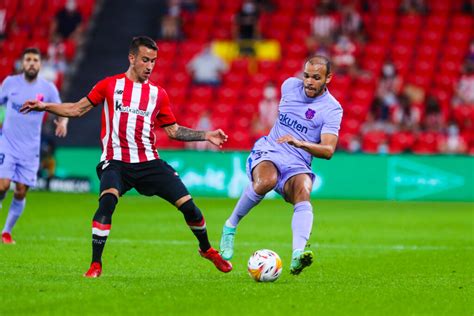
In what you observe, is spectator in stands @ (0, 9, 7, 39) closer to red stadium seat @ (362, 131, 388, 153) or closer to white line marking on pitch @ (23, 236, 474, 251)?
red stadium seat @ (362, 131, 388, 153)

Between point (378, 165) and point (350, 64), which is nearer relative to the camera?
point (378, 165)

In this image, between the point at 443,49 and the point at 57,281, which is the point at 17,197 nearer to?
the point at 57,281

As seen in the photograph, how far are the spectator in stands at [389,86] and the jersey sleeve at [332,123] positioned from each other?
663 inches

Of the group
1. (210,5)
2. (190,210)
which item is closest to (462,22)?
(210,5)

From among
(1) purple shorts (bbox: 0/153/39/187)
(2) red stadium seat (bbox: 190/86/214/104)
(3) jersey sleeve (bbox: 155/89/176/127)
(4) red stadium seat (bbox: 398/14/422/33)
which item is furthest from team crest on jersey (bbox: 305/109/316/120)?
(4) red stadium seat (bbox: 398/14/422/33)

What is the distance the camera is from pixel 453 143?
25.6m

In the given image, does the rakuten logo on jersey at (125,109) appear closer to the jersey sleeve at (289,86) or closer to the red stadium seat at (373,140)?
the jersey sleeve at (289,86)

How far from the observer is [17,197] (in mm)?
13961

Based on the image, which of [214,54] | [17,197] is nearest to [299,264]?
[17,197]

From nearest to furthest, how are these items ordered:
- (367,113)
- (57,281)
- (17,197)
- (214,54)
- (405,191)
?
(57,281) < (17,197) < (405,191) < (367,113) < (214,54)

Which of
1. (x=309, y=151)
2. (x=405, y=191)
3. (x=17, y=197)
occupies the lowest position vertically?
(x=405, y=191)

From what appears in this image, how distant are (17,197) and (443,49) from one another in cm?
1791

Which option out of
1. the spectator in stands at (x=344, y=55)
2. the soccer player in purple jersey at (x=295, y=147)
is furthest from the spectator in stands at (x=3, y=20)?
the soccer player in purple jersey at (x=295, y=147)

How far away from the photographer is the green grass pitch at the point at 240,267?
27.2 feet
